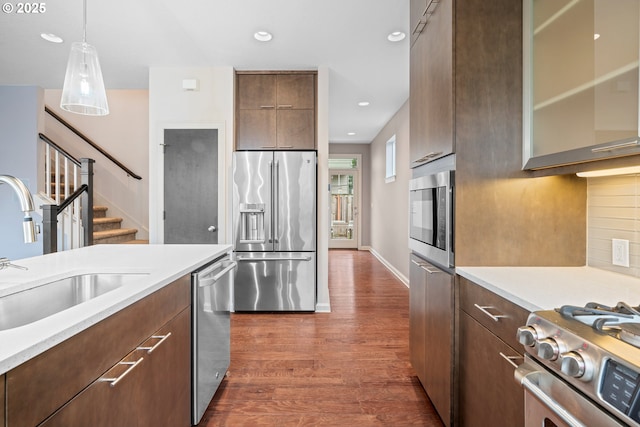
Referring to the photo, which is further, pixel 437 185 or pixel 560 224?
pixel 437 185

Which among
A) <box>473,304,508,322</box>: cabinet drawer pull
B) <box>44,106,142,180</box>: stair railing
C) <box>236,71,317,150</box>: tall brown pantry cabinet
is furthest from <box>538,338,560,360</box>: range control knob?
<box>44,106,142,180</box>: stair railing

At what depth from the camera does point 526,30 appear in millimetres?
1550

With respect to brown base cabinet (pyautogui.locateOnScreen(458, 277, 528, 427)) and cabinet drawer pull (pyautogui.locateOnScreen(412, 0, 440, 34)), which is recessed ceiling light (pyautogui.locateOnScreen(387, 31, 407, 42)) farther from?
brown base cabinet (pyautogui.locateOnScreen(458, 277, 528, 427))

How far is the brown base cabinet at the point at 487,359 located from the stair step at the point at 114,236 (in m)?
4.54

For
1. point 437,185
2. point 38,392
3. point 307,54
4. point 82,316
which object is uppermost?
point 307,54

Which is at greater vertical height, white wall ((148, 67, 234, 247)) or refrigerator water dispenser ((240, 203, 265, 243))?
white wall ((148, 67, 234, 247))

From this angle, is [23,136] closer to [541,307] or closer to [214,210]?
[214,210]

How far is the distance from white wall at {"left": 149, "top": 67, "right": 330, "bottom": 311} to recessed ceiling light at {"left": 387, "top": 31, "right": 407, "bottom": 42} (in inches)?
36.3

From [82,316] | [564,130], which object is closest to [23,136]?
[82,316]

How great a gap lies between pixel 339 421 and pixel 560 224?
153cm

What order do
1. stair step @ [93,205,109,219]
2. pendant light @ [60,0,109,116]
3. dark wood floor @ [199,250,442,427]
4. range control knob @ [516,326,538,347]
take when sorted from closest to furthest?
range control knob @ [516,326,538,347], pendant light @ [60,0,109,116], dark wood floor @ [199,250,442,427], stair step @ [93,205,109,219]

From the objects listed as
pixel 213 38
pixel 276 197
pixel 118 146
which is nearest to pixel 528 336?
pixel 276 197

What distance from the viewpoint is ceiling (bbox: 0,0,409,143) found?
2.66 m

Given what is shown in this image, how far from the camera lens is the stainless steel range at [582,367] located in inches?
26.2
